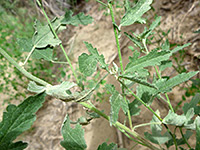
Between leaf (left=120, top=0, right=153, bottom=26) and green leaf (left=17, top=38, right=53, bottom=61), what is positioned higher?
green leaf (left=17, top=38, right=53, bottom=61)

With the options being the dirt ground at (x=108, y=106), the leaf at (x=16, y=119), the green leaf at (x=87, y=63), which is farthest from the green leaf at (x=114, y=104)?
A: the dirt ground at (x=108, y=106)

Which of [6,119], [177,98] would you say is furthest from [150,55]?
[177,98]

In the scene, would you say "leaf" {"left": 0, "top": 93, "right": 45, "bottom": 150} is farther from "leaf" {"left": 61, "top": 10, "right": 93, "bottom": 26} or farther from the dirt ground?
the dirt ground

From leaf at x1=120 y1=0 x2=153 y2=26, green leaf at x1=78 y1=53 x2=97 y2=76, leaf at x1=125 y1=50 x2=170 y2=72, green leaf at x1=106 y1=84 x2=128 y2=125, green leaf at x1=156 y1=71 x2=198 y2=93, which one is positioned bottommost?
green leaf at x1=156 y1=71 x2=198 y2=93

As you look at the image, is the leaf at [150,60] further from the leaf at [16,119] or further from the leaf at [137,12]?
the leaf at [16,119]

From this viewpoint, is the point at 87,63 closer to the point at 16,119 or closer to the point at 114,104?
the point at 114,104

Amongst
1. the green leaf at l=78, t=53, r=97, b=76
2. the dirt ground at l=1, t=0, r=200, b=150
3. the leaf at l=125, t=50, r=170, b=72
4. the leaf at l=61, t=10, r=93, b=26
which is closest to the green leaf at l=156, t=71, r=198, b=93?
the leaf at l=125, t=50, r=170, b=72
